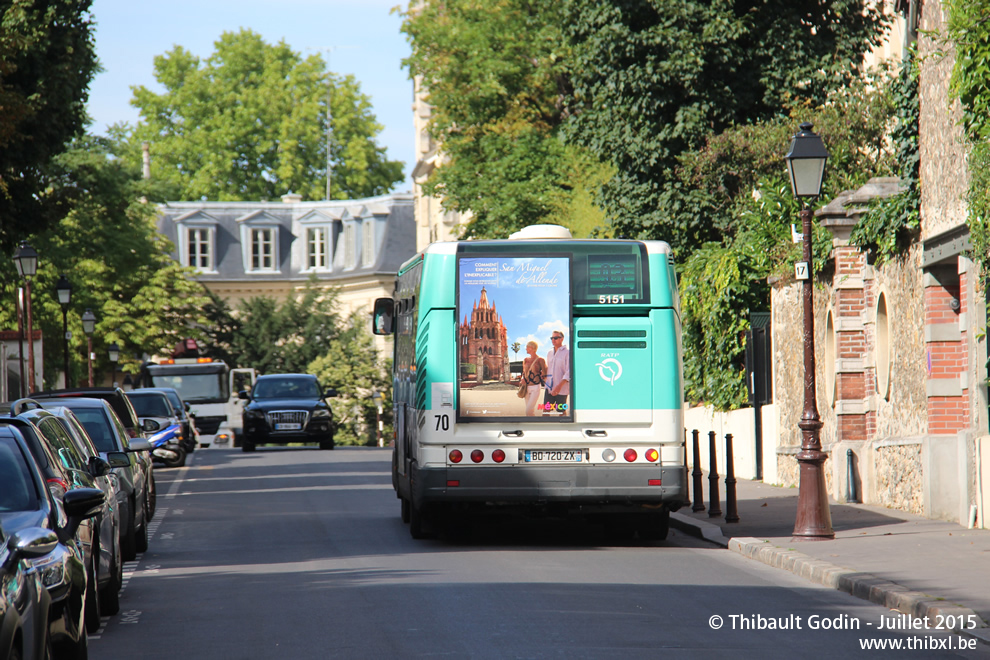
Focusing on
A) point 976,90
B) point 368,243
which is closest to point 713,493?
→ point 976,90

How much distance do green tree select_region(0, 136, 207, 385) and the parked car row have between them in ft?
55.2

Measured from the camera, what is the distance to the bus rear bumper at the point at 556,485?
1422cm

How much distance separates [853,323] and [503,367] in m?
8.30

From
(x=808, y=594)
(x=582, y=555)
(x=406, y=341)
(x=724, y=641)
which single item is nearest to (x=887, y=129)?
(x=406, y=341)

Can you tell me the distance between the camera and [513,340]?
1445 centimetres

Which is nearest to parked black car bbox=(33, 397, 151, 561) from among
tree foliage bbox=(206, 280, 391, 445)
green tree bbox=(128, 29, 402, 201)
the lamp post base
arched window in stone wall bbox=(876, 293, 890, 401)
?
the lamp post base

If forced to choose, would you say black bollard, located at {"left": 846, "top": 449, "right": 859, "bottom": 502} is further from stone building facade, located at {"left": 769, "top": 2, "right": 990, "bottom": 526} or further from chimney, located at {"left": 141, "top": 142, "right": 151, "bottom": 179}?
chimney, located at {"left": 141, "top": 142, "right": 151, "bottom": 179}

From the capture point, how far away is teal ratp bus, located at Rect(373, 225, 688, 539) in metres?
14.3

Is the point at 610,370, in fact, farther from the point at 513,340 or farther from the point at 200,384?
the point at 200,384

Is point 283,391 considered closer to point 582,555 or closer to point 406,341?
point 406,341

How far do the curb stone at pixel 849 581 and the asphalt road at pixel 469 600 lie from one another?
0.14 meters

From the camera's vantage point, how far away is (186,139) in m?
76.8

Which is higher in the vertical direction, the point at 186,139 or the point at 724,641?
the point at 186,139

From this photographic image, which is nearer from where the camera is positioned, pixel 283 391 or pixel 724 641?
pixel 724 641
